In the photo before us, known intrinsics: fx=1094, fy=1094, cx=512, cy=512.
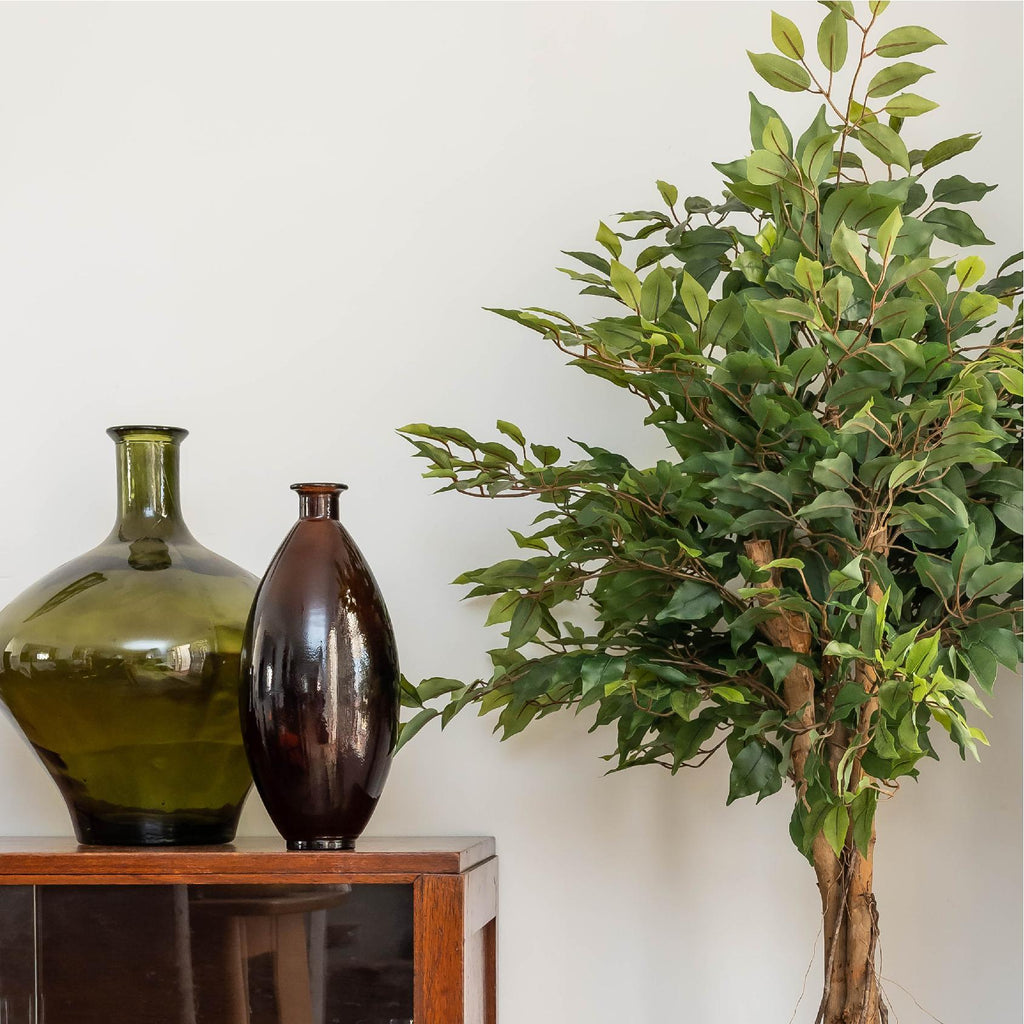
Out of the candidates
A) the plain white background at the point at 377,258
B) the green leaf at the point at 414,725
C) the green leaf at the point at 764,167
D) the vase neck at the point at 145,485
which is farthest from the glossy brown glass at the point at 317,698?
the green leaf at the point at 764,167

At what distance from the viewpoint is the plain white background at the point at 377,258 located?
130cm

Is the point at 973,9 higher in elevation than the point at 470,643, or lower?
higher

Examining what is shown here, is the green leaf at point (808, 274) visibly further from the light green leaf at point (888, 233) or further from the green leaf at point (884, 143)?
the green leaf at point (884, 143)

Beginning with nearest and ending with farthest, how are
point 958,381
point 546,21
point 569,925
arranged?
point 958,381, point 569,925, point 546,21

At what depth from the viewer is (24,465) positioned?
4.49ft

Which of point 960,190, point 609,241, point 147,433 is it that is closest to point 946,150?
point 960,190

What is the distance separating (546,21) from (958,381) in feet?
2.50

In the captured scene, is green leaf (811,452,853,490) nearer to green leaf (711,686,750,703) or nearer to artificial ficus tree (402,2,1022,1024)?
artificial ficus tree (402,2,1022,1024)

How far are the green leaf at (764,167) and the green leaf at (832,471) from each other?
0.77 feet

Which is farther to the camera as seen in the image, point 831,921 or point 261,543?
point 261,543

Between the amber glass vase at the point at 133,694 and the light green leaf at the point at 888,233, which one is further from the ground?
the light green leaf at the point at 888,233

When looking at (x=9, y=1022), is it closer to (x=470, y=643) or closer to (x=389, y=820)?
(x=389, y=820)

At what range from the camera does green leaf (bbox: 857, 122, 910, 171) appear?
0.95 m

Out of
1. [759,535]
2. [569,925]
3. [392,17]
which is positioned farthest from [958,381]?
[392,17]
